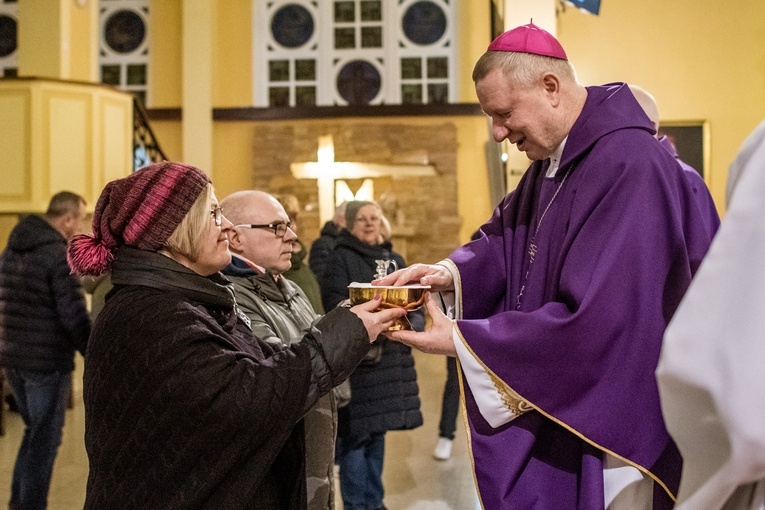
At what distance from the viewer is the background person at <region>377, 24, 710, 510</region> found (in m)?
2.04

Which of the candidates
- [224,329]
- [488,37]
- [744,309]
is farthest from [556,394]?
[488,37]

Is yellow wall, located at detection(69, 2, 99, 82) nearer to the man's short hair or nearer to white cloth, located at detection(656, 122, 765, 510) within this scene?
the man's short hair

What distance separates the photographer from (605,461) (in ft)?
7.23

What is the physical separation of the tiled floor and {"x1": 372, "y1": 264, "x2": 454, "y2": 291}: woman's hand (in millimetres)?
2885

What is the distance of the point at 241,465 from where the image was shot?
6.82 ft

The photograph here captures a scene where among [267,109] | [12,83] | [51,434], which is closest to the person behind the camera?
[51,434]

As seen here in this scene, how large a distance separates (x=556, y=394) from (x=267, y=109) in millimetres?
12248

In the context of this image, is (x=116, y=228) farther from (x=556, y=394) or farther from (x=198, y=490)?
(x=556, y=394)

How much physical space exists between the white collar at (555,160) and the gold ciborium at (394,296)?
529 millimetres

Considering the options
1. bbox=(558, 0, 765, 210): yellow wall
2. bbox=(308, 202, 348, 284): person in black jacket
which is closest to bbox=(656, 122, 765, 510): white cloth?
bbox=(308, 202, 348, 284): person in black jacket

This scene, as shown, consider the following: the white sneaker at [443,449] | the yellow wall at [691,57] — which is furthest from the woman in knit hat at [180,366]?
the yellow wall at [691,57]

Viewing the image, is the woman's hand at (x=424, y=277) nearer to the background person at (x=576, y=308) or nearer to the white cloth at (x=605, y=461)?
the background person at (x=576, y=308)

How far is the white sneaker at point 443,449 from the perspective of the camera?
623 cm

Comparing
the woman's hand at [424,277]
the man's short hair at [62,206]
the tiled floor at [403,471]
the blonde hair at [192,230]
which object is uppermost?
the man's short hair at [62,206]
